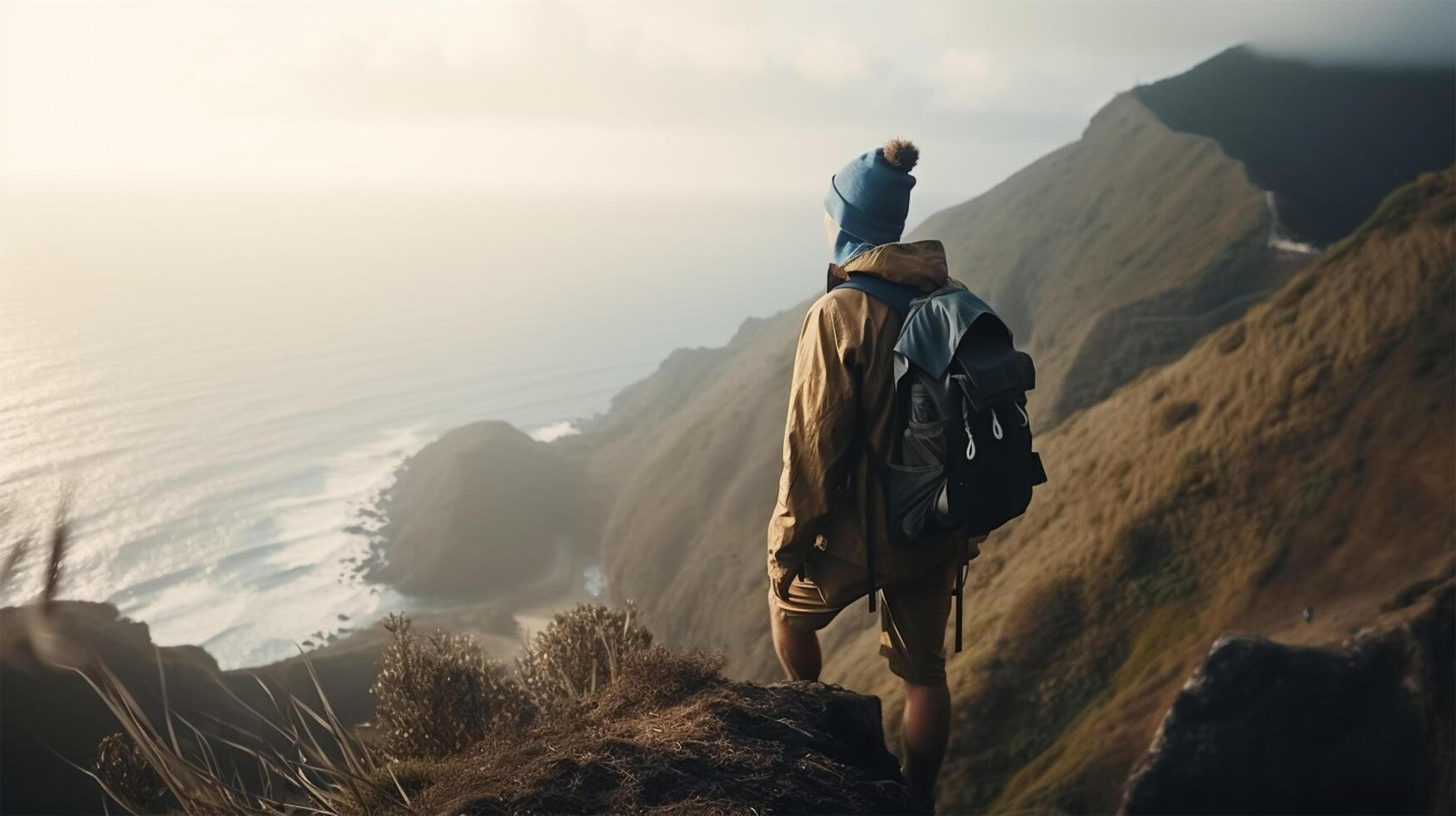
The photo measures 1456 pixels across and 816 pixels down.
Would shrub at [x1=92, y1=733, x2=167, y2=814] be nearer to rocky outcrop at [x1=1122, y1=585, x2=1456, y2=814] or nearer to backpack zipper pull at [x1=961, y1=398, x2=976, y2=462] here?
backpack zipper pull at [x1=961, y1=398, x2=976, y2=462]

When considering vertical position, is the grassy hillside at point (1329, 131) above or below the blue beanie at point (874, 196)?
above

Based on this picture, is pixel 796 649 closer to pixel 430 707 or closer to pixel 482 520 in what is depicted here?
pixel 430 707

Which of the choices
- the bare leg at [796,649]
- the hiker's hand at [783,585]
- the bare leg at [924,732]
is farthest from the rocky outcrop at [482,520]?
the hiker's hand at [783,585]

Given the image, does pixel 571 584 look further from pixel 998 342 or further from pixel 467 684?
pixel 998 342

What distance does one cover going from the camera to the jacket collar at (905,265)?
3900 mm

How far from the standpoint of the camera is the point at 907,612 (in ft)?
13.5

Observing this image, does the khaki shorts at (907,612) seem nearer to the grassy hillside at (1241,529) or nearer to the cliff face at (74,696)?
the cliff face at (74,696)

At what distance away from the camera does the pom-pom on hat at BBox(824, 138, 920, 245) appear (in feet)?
13.5

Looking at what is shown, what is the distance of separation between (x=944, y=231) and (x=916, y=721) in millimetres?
62177

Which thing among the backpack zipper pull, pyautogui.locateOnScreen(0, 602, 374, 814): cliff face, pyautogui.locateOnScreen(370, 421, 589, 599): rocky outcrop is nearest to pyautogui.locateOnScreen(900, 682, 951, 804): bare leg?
the backpack zipper pull

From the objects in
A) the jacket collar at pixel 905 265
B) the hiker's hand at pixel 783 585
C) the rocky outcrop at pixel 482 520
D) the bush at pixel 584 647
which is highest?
the jacket collar at pixel 905 265

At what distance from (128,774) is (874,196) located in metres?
7.67

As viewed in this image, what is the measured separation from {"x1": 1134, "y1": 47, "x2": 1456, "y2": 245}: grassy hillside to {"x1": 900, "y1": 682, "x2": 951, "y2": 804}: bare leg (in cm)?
3058

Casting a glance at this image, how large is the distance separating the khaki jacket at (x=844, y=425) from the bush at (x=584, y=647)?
84.1 inches
